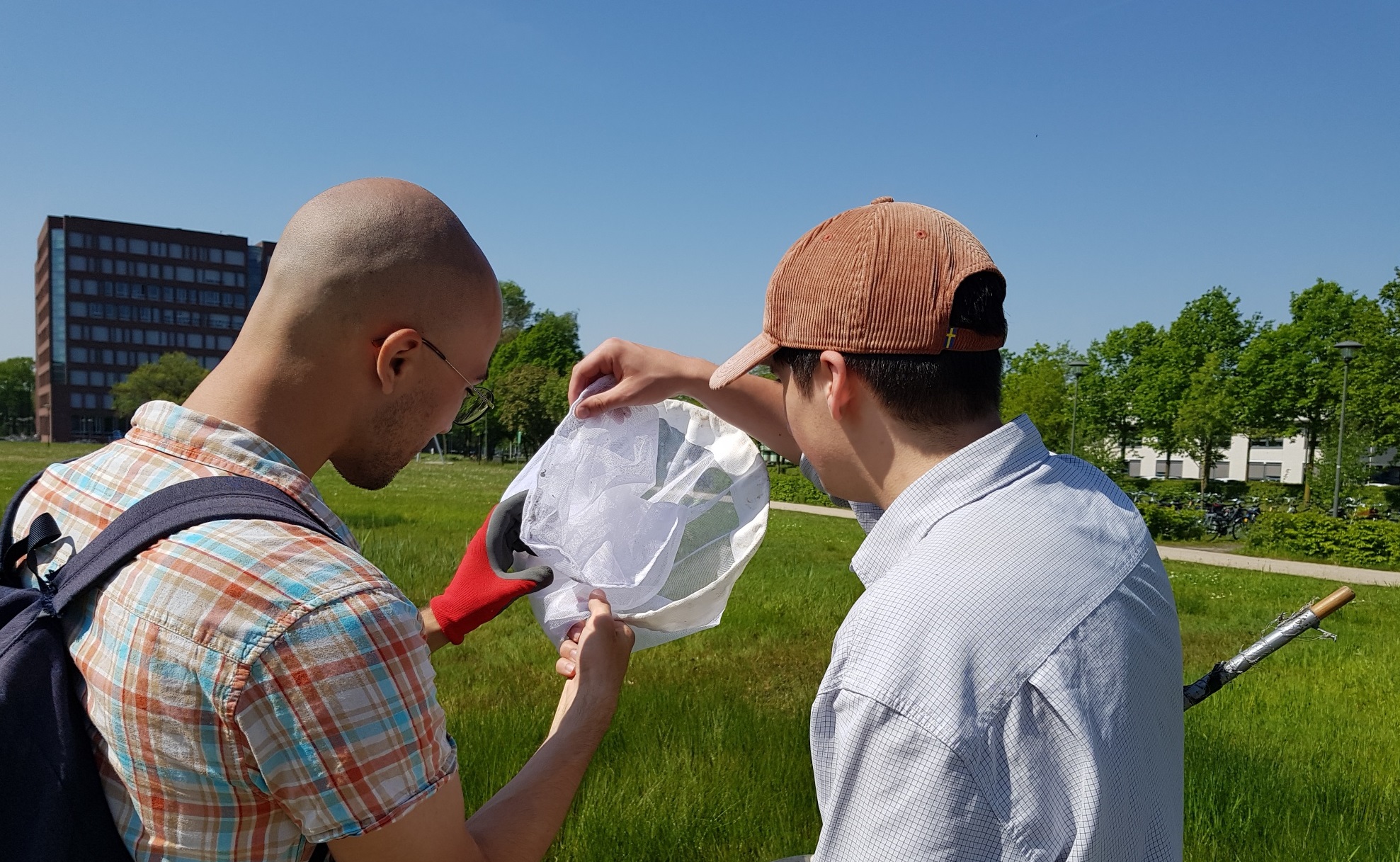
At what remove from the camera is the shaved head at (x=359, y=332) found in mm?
1657

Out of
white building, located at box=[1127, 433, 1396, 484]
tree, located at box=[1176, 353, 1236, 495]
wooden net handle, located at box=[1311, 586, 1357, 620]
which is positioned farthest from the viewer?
white building, located at box=[1127, 433, 1396, 484]

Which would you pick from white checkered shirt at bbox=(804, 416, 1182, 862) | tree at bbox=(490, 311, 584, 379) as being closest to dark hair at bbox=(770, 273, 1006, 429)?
white checkered shirt at bbox=(804, 416, 1182, 862)

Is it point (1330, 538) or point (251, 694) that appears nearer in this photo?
point (251, 694)

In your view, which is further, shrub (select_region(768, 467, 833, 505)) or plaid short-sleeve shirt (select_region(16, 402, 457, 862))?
shrub (select_region(768, 467, 833, 505))

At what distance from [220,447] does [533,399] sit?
61.8 m

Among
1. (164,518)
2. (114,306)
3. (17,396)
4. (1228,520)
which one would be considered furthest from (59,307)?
(164,518)

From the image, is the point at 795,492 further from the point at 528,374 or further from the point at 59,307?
the point at 59,307

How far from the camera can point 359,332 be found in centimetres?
172

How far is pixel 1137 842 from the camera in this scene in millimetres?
1358

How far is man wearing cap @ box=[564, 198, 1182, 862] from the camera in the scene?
1.25 meters

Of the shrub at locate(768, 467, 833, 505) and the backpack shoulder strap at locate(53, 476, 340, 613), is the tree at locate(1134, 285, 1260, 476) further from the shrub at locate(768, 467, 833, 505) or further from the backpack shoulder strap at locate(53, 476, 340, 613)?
the backpack shoulder strap at locate(53, 476, 340, 613)

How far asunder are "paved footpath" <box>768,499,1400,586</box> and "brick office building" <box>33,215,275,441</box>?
115 meters

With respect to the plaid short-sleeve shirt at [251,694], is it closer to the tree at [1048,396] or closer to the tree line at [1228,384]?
the tree line at [1228,384]

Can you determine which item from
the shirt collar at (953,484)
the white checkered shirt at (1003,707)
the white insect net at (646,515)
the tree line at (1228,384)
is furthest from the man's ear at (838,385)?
the tree line at (1228,384)
